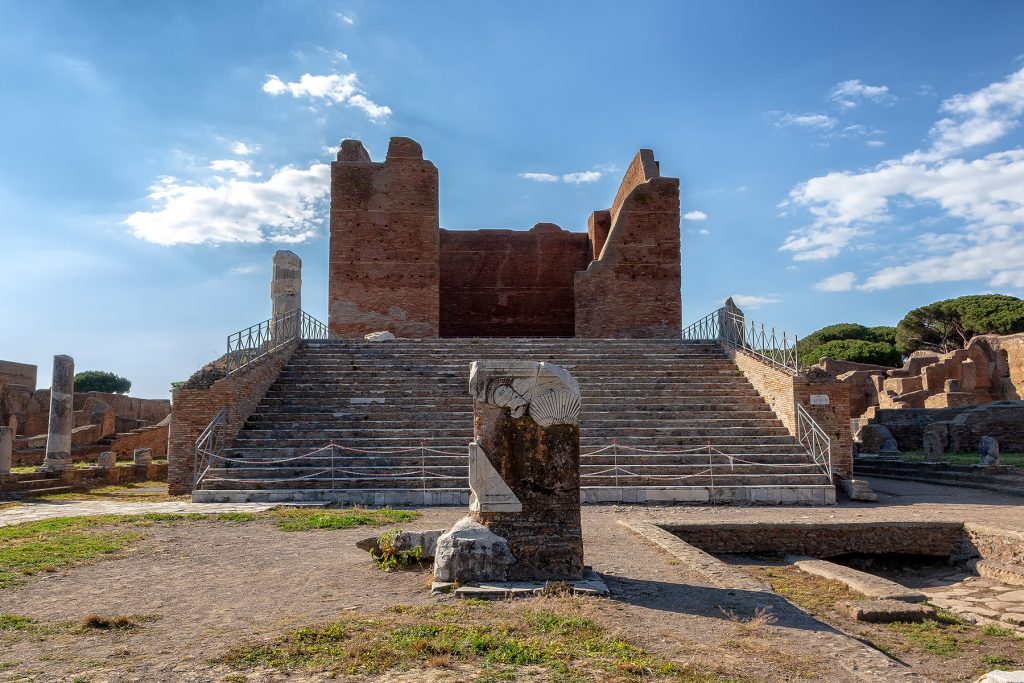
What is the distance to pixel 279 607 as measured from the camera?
468cm

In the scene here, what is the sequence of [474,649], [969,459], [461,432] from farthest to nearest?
[969,459] → [461,432] → [474,649]

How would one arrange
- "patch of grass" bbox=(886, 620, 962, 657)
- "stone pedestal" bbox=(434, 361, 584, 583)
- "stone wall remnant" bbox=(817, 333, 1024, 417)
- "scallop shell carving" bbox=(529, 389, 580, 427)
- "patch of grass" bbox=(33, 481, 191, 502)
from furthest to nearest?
"stone wall remnant" bbox=(817, 333, 1024, 417) < "patch of grass" bbox=(33, 481, 191, 502) < "scallop shell carving" bbox=(529, 389, 580, 427) < "stone pedestal" bbox=(434, 361, 584, 583) < "patch of grass" bbox=(886, 620, 962, 657)

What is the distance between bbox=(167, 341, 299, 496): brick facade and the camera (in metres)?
11.7

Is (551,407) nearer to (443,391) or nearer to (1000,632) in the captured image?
(1000,632)

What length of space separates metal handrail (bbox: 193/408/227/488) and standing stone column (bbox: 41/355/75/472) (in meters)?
5.59

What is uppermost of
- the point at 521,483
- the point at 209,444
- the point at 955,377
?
the point at 955,377

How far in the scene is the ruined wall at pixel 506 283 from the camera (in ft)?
80.1

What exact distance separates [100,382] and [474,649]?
62.4 m

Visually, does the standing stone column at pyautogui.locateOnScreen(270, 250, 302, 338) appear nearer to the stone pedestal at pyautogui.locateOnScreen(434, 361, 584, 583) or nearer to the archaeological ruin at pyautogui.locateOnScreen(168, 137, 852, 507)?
the archaeological ruin at pyautogui.locateOnScreen(168, 137, 852, 507)

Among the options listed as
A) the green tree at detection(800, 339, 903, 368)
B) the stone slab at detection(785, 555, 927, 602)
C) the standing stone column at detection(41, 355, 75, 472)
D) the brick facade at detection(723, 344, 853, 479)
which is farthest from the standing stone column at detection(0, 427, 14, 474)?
the green tree at detection(800, 339, 903, 368)

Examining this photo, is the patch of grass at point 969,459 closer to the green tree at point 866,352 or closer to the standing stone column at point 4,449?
the standing stone column at point 4,449

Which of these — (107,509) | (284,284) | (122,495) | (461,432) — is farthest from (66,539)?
(284,284)

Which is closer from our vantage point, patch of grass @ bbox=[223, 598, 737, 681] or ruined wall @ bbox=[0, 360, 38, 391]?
patch of grass @ bbox=[223, 598, 737, 681]

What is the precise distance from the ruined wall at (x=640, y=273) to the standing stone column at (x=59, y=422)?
12747 mm
